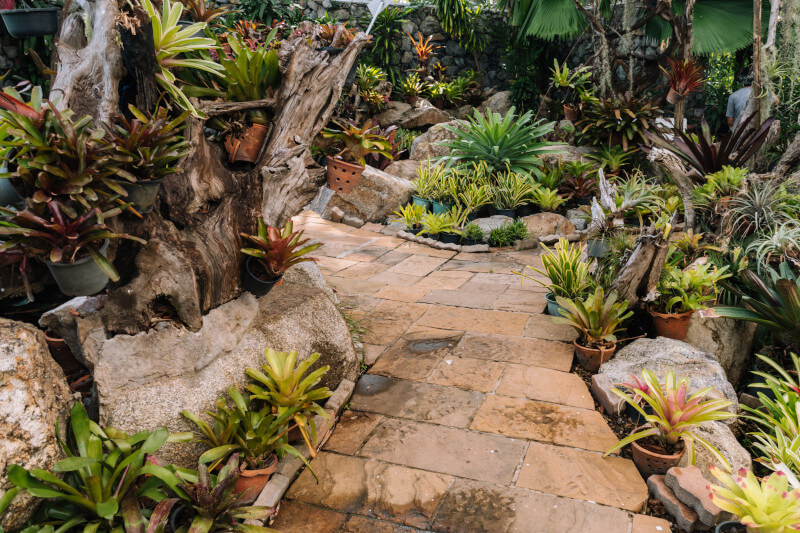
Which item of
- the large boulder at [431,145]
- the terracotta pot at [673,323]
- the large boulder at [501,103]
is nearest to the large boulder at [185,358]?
the terracotta pot at [673,323]

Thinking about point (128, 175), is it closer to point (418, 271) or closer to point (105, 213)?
point (105, 213)

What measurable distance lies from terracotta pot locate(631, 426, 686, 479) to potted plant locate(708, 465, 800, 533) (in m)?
0.39

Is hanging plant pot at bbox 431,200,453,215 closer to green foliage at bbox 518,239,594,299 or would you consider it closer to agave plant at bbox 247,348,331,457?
green foliage at bbox 518,239,594,299

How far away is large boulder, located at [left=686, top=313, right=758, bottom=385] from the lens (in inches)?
142

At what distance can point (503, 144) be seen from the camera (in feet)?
23.1

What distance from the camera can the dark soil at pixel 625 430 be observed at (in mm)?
2289

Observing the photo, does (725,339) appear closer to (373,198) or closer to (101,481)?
(101,481)

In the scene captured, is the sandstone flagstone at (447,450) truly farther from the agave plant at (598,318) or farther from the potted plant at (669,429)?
the agave plant at (598,318)

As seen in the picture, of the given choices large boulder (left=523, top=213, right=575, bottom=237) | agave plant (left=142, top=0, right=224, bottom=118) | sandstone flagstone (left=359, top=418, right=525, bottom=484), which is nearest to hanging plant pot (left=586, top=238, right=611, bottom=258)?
large boulder (left=523, top=213, right=575, bottom=237)

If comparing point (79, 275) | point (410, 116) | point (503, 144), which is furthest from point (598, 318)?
point (410, 116)

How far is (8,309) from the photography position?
9.87 feet

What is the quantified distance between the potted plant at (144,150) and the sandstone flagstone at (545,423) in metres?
1.88

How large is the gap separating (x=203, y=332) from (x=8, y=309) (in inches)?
49.8

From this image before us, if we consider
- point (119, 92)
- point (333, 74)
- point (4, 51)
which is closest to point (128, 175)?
point (119, 92)
